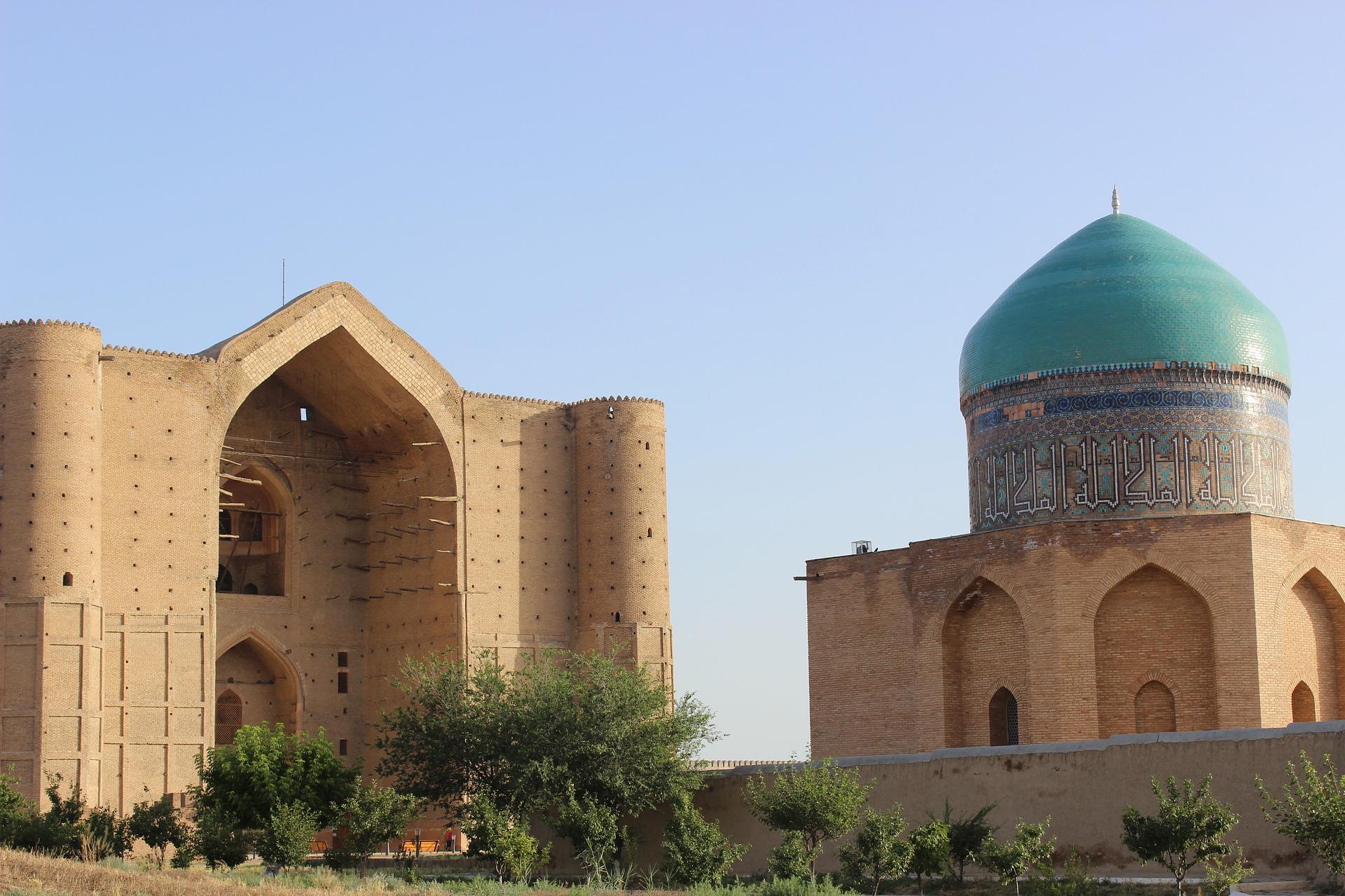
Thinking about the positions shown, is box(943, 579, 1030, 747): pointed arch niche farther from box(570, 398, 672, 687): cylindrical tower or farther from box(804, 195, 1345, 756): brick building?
box(570, 398, 672, 687): cylindrical tower

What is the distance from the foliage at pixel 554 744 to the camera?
53.3 ft

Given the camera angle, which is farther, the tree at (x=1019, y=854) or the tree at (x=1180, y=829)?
the tree at (x=1019, y=854)

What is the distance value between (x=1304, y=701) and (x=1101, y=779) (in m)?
5.28

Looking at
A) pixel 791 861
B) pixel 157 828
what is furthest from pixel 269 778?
pixel 791 861

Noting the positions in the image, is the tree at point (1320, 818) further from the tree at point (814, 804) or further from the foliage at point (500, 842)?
the foliage at point (500, 842)

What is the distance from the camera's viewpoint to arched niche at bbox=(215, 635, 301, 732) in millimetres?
25156

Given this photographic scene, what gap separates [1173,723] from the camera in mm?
17094

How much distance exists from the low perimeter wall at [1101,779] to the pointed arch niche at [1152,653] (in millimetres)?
3339

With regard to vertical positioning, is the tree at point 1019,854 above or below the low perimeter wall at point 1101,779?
below

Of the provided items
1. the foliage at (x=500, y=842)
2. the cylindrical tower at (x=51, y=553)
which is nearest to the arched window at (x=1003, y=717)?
the foliage at (x=500, y=842)

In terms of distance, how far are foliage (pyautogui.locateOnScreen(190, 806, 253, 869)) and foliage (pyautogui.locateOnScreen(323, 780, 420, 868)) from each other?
2.49ft

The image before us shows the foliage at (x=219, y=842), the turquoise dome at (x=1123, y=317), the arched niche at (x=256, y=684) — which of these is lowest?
the foliage at (x=219, y=842)

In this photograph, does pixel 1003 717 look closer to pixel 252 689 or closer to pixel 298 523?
pixel 298 523

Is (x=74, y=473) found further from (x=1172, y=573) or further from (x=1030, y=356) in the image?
(x=1172, y=573)
